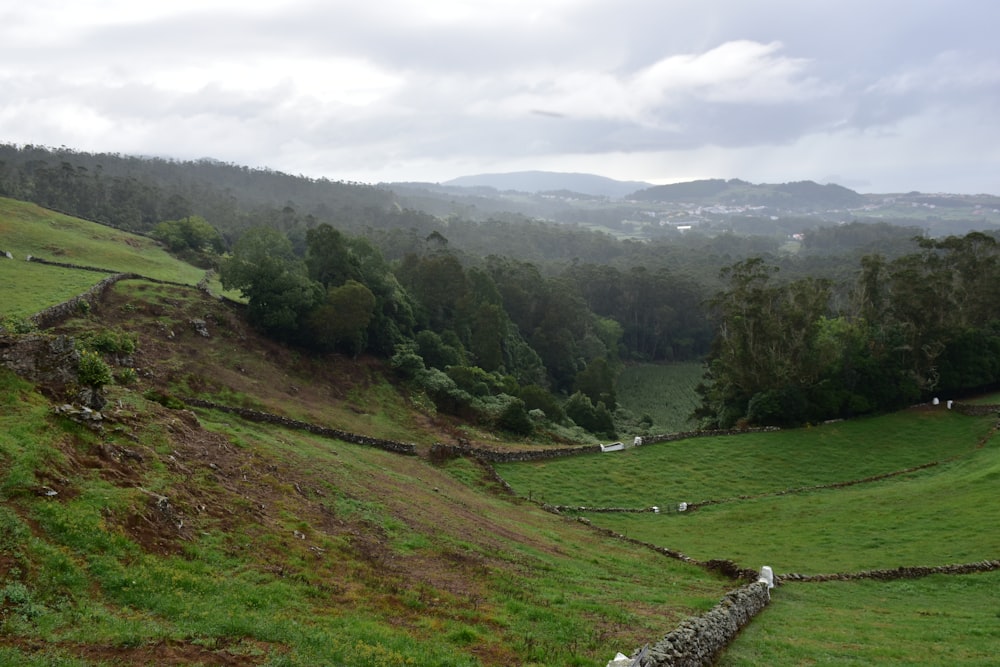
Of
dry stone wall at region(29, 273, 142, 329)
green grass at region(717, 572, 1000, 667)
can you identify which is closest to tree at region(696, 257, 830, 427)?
green grass at region(717, 572, 1000, 667)

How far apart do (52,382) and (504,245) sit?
169183mm

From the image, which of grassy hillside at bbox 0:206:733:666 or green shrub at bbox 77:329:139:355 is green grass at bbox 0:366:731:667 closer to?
grassy hillside at bbox 0:206:733:666

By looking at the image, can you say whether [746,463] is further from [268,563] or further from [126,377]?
[126,377]

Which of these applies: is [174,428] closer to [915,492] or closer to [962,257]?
[915,492]

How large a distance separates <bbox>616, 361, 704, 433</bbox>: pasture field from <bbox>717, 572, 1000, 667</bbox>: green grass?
163 feet

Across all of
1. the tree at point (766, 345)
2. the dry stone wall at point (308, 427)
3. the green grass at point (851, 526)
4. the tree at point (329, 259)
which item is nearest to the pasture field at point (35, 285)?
the dry stone wall at point (308, 427)

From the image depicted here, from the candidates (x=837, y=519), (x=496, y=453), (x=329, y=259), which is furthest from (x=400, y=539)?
(x=329, y=259)

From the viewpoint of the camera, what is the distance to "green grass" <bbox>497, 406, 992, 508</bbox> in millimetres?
32750

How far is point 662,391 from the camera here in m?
93.6

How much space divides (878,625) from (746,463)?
22.1m

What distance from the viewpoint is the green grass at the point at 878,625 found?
13344 millimetres

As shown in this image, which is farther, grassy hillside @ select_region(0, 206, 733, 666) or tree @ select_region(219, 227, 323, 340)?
tree @ select_region(219, 227, 323, 340)

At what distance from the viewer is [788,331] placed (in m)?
49.9

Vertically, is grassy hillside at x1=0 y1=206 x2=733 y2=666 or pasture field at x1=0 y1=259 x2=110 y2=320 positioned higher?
pasture field at x1=0 y1=259 x2=110 y2=320
